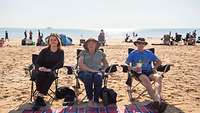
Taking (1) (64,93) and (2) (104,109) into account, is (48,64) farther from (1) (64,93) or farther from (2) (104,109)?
(2) (104,109)

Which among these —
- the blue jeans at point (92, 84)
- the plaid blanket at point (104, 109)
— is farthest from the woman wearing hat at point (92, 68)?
the plaid blanket at point (104, 109)

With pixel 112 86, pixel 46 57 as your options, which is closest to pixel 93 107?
pixel 46 57

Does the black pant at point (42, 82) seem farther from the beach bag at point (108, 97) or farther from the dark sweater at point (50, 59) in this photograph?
the beach bag at point (108, 97)

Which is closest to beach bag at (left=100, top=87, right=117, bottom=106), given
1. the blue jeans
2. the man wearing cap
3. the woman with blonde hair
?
the blue jeans

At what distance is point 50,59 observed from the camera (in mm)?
6324

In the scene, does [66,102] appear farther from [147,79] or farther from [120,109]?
[147,79]

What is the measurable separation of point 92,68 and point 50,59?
753 mm

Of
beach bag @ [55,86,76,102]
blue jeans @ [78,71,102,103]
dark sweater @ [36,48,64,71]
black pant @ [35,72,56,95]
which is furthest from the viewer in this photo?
beach bag @ [55,86,76,102]

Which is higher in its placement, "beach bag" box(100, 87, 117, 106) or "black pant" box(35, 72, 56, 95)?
"black pant" box(35, 72, 56, 95)

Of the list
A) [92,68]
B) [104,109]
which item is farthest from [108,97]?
[92,68]

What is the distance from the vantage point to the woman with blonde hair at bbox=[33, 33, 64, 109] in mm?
6016

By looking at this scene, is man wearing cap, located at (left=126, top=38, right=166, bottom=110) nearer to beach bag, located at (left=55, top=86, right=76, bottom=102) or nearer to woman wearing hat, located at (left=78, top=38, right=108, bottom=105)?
woman wearing hat, located at (left=78, top=38, right=108, bottom=105)

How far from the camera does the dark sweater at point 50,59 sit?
6.28m

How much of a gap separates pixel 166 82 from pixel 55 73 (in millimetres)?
3092
